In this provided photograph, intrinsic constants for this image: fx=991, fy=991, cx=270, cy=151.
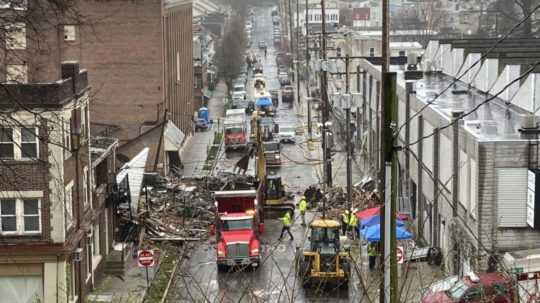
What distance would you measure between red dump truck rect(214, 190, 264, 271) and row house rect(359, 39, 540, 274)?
4.07 m

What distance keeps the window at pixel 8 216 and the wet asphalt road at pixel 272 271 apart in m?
3.70

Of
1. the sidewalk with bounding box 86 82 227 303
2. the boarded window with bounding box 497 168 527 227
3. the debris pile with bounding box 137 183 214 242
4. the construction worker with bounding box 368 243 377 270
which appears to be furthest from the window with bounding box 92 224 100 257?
the boarded window with bounding box 497 168 527 227

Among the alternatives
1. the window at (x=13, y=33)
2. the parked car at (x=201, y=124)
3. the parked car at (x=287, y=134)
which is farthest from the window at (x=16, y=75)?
the parked car at (x=201, y=124)

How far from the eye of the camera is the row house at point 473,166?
2083 centimetres

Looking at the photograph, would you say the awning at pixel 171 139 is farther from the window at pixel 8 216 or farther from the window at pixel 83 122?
the window at pixel 8 216

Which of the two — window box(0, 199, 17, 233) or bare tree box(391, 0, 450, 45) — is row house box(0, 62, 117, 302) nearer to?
window box(0, 199, 17, 233)

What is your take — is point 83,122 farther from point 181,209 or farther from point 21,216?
point 181,209

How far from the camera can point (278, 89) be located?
8700 cm

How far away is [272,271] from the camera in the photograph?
22594 mm

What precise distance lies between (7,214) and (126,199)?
8.58m

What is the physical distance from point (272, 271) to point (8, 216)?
599 centimetres

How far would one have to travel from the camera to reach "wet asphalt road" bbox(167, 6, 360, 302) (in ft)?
38.3

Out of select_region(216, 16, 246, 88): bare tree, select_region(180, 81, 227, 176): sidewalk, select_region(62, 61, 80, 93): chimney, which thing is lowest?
select_region(180, 81, 227, 176): sidewalk

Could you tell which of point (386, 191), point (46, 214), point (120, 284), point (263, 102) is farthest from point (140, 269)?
point (263, 102)
